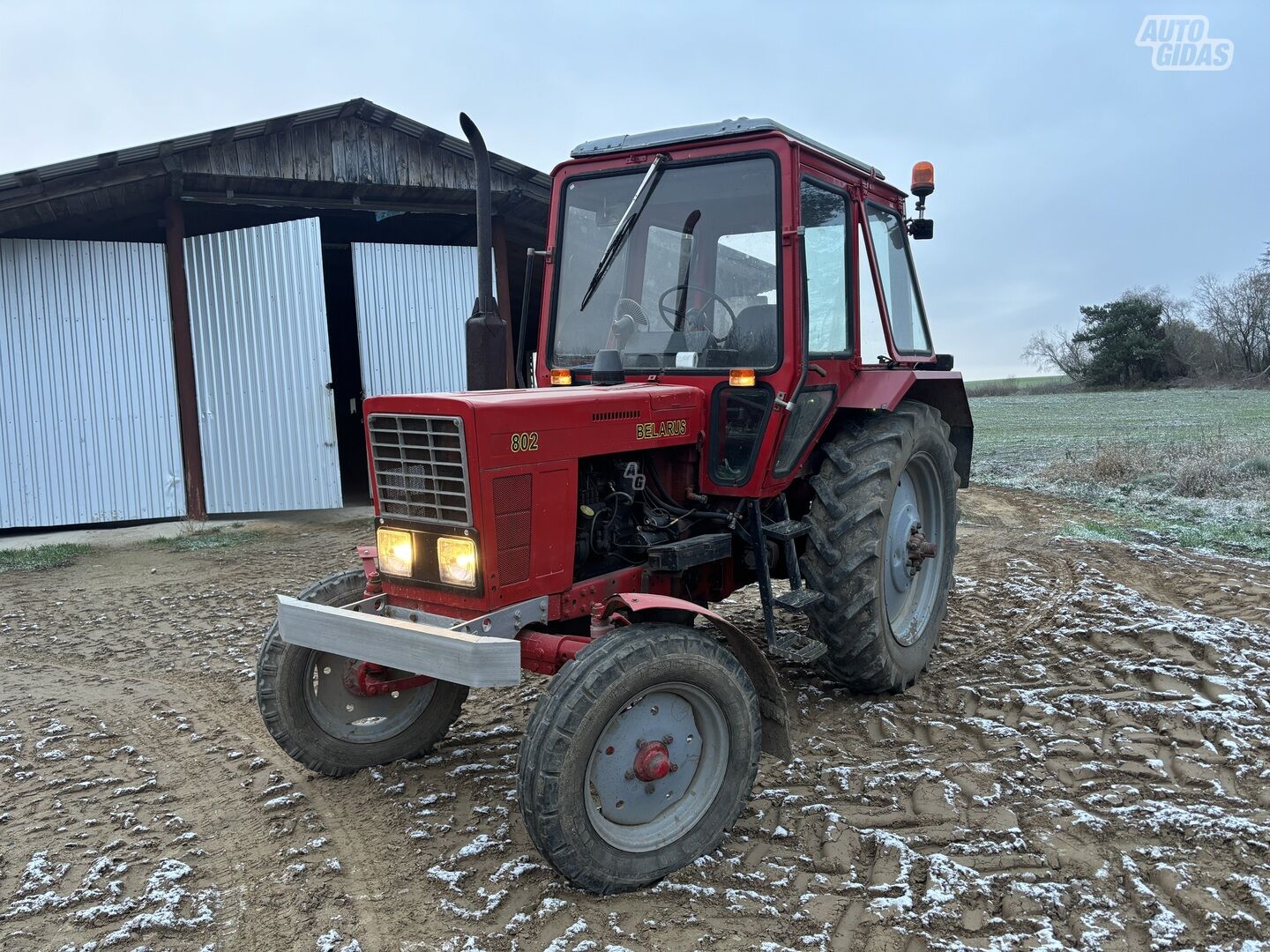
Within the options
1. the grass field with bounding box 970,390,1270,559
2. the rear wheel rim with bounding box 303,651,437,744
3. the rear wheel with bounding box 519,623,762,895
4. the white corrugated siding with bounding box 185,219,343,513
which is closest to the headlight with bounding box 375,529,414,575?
the rear wheel rim with bounding box 303,651,437,744

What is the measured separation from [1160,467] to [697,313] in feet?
29.3

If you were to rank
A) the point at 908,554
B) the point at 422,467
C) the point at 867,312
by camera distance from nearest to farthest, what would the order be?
the point at 422,467 < the point at 867,312 < the point at 908,554

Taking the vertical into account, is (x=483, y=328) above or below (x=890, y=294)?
below

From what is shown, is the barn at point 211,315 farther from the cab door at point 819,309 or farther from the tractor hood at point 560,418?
the tractor hood at point 560,418

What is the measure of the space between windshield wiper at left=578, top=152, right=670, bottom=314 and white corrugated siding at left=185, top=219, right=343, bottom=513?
706 centimetres

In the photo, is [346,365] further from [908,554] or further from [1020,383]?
[1020,383]

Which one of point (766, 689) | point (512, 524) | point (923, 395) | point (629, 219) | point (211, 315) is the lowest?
point (766, 689)

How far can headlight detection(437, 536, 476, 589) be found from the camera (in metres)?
3.03

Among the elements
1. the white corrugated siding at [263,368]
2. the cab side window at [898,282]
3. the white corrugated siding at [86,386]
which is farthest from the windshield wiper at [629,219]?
the white corrugated siding at [86,386]

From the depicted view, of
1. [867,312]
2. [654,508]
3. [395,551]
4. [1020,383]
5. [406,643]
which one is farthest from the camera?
[1020,383]

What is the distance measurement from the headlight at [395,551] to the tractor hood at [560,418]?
0.43 meters

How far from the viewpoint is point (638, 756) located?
2.90 m

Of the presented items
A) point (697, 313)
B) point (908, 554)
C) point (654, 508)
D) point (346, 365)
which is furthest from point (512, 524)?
point (346, 365)

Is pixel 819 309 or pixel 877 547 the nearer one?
pixel 877 547
